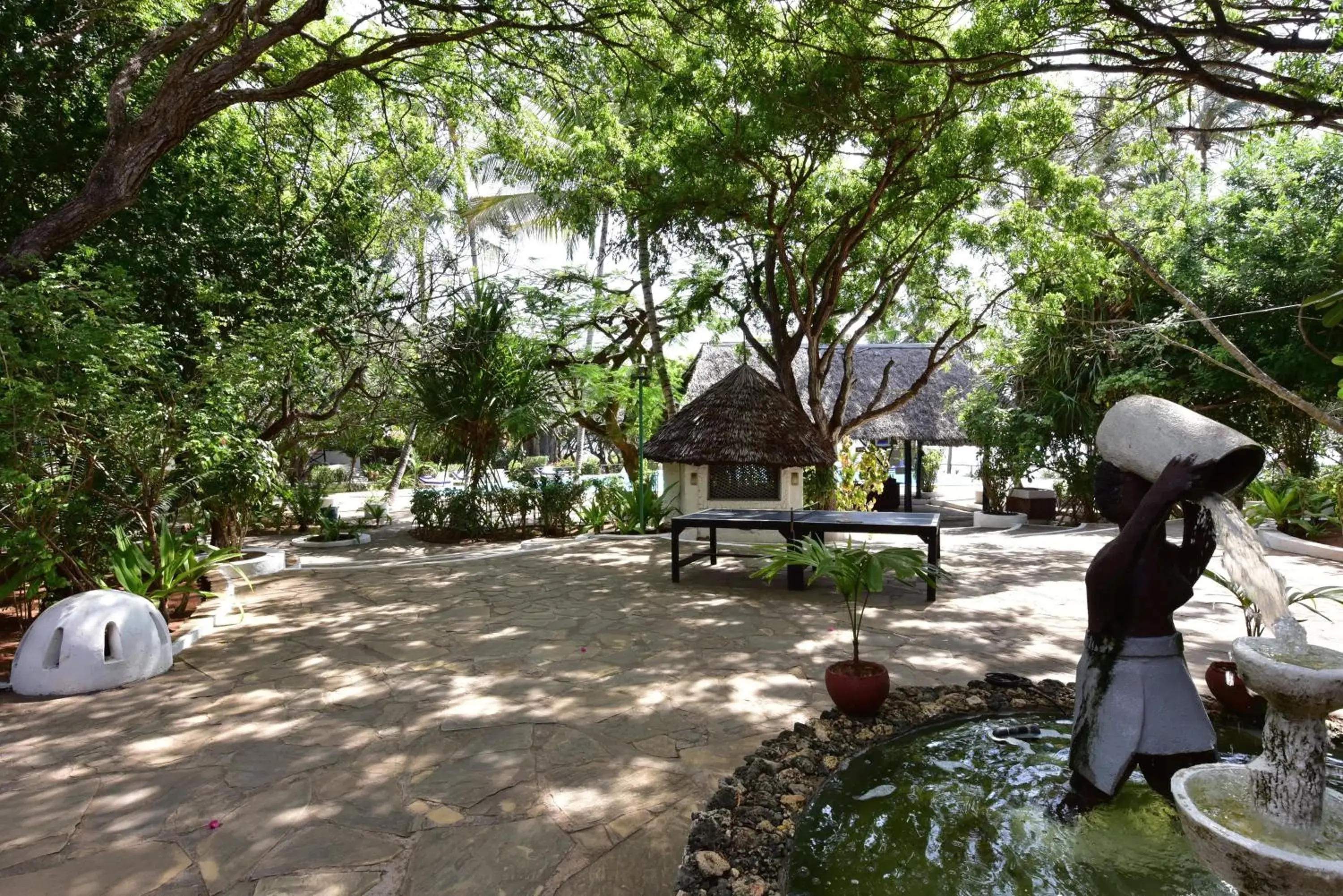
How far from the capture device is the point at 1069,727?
12.0 feet

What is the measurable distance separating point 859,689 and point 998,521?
1181 centimetres

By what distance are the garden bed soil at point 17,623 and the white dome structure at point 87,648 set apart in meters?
0.53

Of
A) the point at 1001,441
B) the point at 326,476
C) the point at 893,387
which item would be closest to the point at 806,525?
the point at 1001,441

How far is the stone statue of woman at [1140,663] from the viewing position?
256 centimetres

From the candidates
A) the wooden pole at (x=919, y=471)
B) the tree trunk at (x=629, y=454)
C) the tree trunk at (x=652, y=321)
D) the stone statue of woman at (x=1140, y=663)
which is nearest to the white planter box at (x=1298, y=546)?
the stone statue of woman at (x=1140, y=663)

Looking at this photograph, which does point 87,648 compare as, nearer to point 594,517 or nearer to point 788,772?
point 788,772

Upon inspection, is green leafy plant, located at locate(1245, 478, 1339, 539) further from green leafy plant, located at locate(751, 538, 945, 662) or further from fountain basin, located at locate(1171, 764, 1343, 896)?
fountain basin, located at locate(1171, 764, 1343, 896)

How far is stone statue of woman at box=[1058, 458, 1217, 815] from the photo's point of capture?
256 cm

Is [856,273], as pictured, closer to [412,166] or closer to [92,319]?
[412,166]

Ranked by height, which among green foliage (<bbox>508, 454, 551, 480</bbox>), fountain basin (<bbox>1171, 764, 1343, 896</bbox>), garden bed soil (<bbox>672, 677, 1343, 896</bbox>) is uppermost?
green foliage (<bbox>508, 454, 551, 480</bbox>)

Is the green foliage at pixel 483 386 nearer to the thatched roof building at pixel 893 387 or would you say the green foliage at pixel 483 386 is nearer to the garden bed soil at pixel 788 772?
the thatched roof building at pixel 893 387

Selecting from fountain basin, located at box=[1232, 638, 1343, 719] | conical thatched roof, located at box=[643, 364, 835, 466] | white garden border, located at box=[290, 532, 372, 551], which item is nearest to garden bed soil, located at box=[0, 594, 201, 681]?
white garden border, located at box=[290, 532, 372, 551]

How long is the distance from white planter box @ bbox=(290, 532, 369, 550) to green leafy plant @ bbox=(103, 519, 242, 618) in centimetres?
503

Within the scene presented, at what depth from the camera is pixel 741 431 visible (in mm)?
10391
